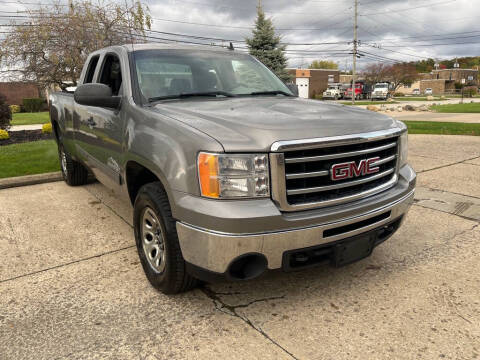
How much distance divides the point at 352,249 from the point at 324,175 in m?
0.56

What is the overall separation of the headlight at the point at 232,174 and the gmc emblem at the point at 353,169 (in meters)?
0.48

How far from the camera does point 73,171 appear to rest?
5859 mm

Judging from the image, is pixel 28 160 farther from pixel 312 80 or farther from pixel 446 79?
pixel 446 79

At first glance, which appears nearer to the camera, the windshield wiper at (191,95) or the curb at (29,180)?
the windshield wiper at (191,95)

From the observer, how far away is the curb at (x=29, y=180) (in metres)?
6.04

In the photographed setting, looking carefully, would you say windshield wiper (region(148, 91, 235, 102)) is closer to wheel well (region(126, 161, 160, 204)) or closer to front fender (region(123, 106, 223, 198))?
front fender (region(123, 106, 223, 198))

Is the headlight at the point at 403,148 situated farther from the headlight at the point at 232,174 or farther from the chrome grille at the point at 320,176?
the headlight at the point at 232,174

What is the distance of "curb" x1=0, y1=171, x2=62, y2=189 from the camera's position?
19.8ft

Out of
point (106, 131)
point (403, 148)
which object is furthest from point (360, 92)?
point (106, 131)

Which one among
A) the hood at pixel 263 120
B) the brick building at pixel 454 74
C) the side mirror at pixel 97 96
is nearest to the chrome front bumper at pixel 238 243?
the hood at pixel 263 120

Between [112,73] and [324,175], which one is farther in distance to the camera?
[112,73]

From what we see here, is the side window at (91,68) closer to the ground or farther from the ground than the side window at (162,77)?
farther from the ground

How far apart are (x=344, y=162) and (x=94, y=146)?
105 inches

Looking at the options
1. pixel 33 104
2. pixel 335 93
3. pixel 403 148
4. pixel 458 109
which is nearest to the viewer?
pixel 403 148
